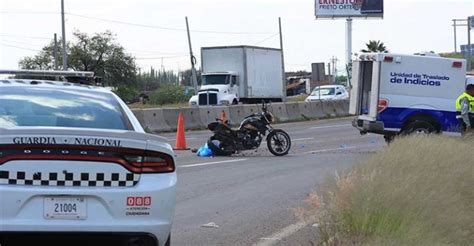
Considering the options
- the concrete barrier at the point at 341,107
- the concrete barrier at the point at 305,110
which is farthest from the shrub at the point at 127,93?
the concrete barrier at the point at 305,110

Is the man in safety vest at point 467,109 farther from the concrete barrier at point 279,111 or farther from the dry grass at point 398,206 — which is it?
the concrete barrier at point 279,111

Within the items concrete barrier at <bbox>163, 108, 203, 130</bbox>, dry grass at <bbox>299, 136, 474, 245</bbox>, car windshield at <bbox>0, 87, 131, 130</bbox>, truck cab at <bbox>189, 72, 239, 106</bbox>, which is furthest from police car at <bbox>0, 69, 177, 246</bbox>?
truck cab at <bbox>189, 72, 239, 106</bbox>

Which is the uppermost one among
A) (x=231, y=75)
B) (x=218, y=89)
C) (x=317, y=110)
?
(x=231, y=75)

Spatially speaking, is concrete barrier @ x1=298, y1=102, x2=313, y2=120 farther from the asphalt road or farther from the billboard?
the billboard

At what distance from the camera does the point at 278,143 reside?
52.9 feet

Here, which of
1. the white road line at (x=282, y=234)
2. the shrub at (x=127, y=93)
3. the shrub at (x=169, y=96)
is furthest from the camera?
Result: the shrub at (x=127, y=93)

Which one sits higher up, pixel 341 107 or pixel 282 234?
pixel 341 107

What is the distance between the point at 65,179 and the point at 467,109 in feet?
39.7

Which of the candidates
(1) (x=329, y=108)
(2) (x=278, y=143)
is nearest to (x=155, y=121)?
(2) (x=278, y=143)

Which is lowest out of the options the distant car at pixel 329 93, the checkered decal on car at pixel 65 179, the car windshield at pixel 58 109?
the distant car at pixel 329 93

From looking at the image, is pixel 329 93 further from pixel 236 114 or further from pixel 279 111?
pixel 236 114

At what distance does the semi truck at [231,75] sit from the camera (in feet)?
132

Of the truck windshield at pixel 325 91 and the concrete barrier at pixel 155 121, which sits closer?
the concrete barrier at pixel 155 121

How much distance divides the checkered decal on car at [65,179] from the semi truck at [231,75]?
112 feet
